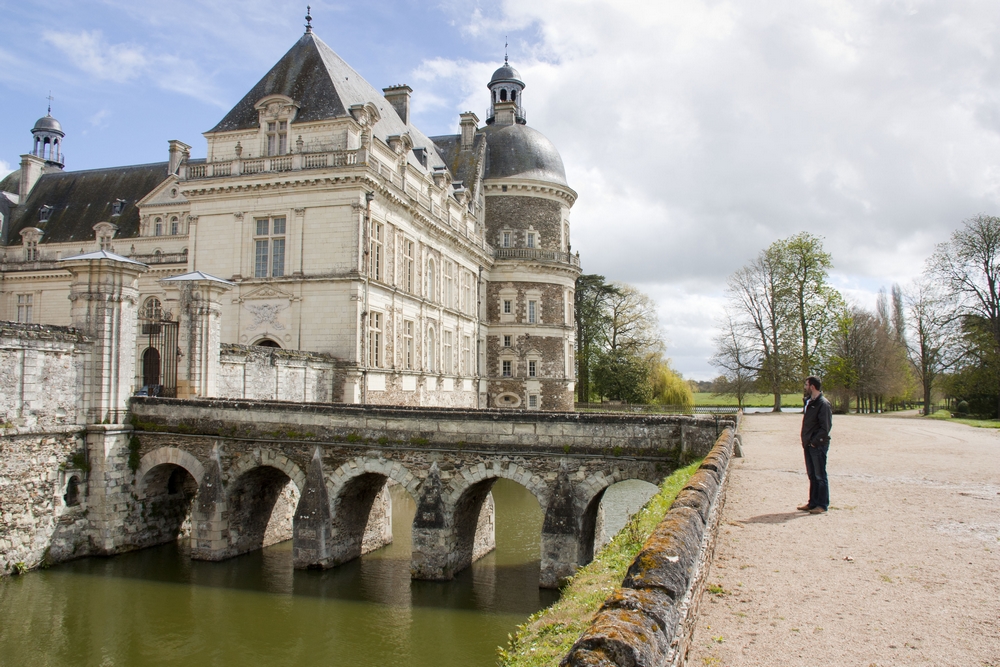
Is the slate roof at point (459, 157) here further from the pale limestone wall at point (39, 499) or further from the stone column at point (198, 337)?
the pale limestone wall at point (39, 499)

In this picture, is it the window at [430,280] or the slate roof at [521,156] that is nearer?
the window at [430,280]

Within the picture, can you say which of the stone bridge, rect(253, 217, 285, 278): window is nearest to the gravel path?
the stone bridge

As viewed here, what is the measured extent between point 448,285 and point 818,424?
2708 centimetres

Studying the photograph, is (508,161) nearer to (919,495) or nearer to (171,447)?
(171,447)

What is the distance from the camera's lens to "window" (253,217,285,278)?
2631cm

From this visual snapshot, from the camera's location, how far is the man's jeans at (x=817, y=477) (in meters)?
9.18

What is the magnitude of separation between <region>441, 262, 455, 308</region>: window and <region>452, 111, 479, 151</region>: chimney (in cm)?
1040

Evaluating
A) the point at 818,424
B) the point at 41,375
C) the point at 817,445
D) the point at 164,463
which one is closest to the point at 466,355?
the point at 164,463

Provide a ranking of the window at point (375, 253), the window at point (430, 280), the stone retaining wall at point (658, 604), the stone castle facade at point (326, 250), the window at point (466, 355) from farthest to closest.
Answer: the window at point (466, 355) < the window at point (430, 280) < the window at point (375, 253) < the stone castle facade at point (326, 250) < the stone retaining wall at point (658, 604)

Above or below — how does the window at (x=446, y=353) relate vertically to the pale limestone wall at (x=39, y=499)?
above

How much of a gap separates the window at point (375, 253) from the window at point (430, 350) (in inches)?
242

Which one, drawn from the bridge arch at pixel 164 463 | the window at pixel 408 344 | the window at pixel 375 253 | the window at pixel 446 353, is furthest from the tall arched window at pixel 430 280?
the bridge arch at pixel 164 463

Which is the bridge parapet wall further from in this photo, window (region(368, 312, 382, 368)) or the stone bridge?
window (region(368, 312, 382, 368))

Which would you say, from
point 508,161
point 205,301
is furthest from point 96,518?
point 508,161
